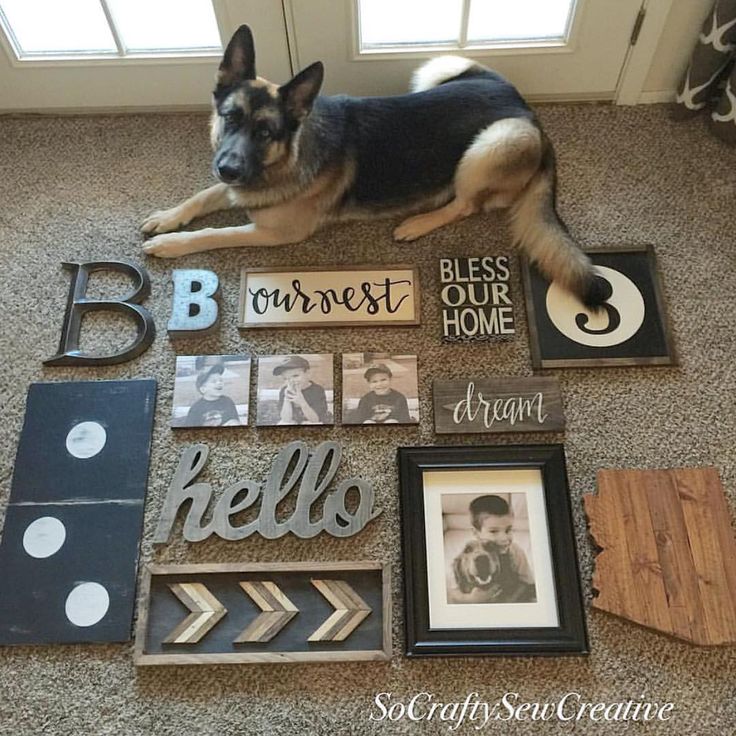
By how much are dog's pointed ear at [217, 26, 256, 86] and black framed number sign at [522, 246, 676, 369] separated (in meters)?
0.77

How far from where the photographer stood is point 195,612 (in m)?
1.38

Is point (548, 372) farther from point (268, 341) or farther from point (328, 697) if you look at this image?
point (328, 697)

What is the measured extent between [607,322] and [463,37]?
82 cm

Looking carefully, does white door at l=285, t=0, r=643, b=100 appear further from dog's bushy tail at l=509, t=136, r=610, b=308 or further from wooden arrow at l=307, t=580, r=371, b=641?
wooden arrow at l=307, t=580, r=371, b=641

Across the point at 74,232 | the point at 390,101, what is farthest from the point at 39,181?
the point at 390,101

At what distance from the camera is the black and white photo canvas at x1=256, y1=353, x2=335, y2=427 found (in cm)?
156

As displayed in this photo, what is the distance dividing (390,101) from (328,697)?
1.29 meters

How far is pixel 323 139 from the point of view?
1.63 metres

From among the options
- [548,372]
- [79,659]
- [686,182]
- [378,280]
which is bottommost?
[79,659]

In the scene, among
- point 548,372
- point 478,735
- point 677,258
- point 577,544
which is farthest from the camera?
point 677,258

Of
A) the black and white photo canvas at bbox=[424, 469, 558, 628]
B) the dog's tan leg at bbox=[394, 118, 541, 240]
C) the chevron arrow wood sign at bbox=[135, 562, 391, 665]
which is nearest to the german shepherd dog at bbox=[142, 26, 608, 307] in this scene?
the dog's tan leg at bbox=[394, 118, 541, 240]

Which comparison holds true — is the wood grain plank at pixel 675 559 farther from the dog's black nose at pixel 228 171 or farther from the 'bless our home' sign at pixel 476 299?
the dog's black nose at pixel 228 171

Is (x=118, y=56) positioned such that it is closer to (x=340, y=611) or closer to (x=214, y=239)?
(x=214, y=239)

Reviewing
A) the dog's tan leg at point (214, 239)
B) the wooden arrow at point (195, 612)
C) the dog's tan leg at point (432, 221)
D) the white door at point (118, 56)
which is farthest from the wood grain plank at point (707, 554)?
the white door at point (118, 56)
